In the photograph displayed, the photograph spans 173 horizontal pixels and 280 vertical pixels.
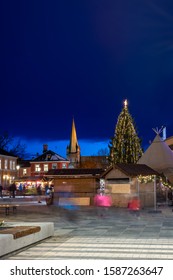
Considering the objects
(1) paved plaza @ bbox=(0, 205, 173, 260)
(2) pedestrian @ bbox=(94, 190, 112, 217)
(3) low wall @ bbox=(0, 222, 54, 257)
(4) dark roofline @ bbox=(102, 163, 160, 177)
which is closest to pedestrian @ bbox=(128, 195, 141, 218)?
(4) dark roofline @ bbox=(102, 163, 160, 177)

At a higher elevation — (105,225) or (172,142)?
(172,142)

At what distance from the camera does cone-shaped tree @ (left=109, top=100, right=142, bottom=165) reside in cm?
5550

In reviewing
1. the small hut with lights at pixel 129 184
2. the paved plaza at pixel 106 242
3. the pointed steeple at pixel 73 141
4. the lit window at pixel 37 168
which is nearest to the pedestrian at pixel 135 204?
the small hut with lights at pixel 129 184

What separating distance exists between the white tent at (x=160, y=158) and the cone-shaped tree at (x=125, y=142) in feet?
45.0

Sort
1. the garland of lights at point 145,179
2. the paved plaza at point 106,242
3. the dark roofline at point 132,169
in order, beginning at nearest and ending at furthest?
the paved plaza at point 106,242, the garland of lights at point 145,179, the dark roofline at point 132,169

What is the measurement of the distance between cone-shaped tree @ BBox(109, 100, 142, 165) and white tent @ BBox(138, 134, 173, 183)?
13.7m

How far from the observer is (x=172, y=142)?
74.8 m

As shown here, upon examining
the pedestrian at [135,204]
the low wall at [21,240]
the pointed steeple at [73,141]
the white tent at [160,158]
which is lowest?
the low wall at [21,240]

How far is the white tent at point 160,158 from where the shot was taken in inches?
1501

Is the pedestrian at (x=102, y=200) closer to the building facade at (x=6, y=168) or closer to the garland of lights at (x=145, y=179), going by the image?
the garland of lights at (x=145, y=179)

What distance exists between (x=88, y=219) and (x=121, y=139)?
115 feet

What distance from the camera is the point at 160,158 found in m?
39.6
